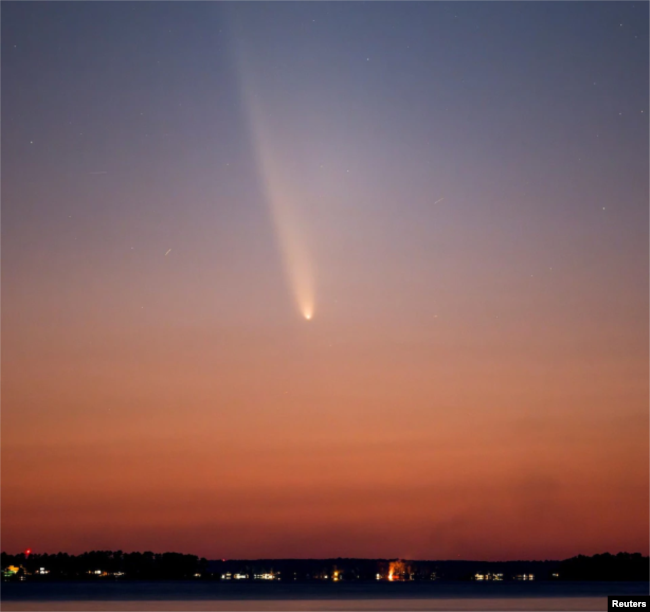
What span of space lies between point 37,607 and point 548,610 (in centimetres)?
7223

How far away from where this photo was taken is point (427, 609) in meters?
149

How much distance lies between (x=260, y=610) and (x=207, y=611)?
25.6 feet

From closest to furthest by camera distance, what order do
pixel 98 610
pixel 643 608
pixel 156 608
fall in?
pixel 643 608 < pixel 98 610 < pixel 156 608

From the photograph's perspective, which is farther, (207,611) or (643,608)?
(207,611)

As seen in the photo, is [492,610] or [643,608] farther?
[492,610]

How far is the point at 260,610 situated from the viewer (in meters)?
141

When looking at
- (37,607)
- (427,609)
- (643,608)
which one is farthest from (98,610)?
(643,608)

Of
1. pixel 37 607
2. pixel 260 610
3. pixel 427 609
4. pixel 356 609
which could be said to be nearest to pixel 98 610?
pixel 37 607

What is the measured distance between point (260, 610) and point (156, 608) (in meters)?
15.7

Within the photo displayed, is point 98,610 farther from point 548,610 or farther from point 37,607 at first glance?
point 548,610

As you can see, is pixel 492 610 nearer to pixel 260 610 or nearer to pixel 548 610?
pixel 548 610

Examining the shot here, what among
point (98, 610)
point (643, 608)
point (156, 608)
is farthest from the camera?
point (156, 608)

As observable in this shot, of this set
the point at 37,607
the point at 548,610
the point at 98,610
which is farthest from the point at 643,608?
the point at 37,607

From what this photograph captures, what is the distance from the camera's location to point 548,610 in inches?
5556
